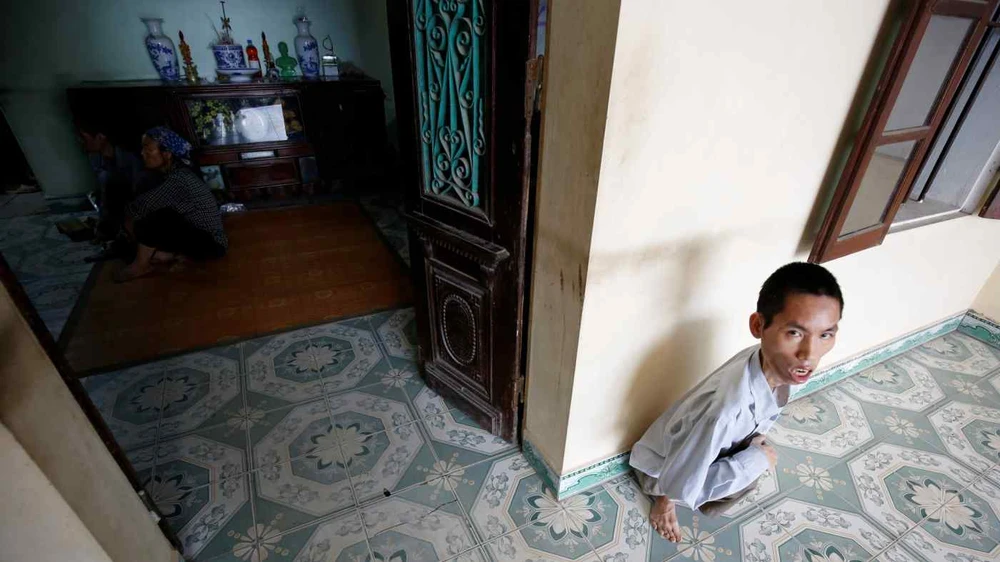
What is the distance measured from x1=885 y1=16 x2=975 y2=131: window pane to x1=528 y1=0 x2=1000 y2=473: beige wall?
32 cm

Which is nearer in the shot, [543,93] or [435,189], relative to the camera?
[543,93]

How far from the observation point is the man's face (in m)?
1.05

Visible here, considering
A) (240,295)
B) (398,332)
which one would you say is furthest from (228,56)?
(398,332)

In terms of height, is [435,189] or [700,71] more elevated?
[700,71]

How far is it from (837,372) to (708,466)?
117 cm

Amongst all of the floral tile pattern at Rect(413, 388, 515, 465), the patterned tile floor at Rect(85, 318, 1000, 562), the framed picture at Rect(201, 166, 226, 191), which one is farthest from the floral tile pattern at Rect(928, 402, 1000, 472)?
the framed picture at Rect(201, 166, 226, 191)

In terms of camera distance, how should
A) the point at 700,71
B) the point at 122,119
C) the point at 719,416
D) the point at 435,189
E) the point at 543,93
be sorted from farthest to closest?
1. the point at 122,119
2. the point at 435,189
3. the point at 719,416
4. the point at 543,93
5. the point at 700,71

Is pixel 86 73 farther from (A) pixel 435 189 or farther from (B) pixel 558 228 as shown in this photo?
(B) pixel 558 228

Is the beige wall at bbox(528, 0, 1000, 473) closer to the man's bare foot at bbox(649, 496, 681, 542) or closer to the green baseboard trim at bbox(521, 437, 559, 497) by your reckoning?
the green baseboard trim at bbox(521, 437, 559, 497)

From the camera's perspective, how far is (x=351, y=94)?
11.6ft

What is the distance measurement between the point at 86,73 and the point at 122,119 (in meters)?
0.75

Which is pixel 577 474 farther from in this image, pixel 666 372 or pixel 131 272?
pixel 131 272

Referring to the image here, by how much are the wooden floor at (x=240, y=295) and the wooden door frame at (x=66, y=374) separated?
3.71 ft


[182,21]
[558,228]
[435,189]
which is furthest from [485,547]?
[182,21]
